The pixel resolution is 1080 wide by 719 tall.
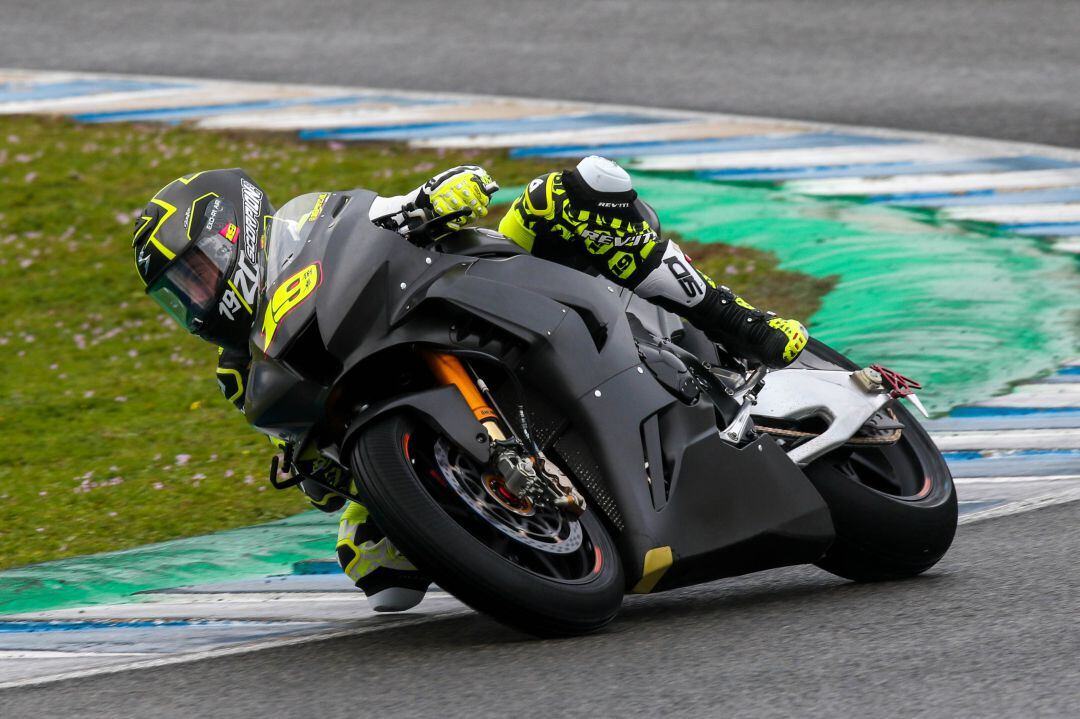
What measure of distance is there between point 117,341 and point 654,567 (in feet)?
18.2

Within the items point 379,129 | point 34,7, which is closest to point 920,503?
point 379,129

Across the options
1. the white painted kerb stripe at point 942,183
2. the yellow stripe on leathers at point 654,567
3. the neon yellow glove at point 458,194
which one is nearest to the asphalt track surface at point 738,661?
the yellow stripe on leathers at point 654,567

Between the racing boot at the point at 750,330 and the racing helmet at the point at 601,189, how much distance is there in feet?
1.34

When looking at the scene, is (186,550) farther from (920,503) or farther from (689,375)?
(920,503)

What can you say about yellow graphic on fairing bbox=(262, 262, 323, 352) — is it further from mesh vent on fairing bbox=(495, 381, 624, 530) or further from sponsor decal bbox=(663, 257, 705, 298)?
sponsor decal bbox=(663, 257, 705, 298)

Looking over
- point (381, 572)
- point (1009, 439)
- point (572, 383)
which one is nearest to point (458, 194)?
point (572, 383)

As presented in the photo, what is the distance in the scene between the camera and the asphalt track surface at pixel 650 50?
1241cm

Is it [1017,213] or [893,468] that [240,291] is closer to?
[893,468]

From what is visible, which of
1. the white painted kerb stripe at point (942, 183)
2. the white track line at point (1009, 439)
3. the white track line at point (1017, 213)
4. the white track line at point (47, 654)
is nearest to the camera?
the white track line at point (47, 654)

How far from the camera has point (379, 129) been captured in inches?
493

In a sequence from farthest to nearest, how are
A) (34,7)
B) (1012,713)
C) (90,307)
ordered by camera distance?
1. (34,7)
2. (90,307)
3. (1012,713)

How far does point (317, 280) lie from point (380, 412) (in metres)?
0.45

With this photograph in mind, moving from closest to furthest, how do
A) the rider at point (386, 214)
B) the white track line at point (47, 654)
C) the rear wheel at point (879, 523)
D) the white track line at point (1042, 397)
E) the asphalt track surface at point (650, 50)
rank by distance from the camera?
the rider at point (386, 214) < the white track line at point (47, 654) < the rear wheel at point (879, 523) < the white track line at point (1042, 397) < the asphalt track surface at point (650, 50)

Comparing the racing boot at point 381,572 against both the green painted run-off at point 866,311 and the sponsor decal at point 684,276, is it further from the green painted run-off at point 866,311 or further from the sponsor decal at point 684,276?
the sponsor decal at point 684,276
